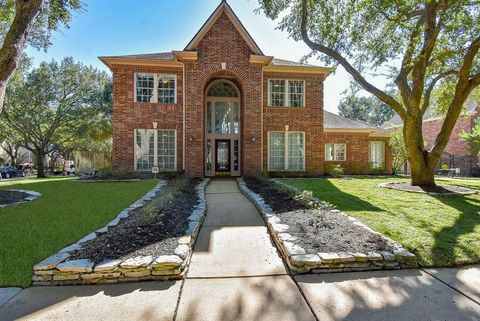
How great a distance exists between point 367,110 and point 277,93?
47329 millimetres

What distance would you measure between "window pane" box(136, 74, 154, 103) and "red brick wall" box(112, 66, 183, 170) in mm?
245

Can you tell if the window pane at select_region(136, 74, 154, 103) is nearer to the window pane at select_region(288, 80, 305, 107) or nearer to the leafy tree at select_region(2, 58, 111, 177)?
the window pane at select_region(288, 80, 305, 107)

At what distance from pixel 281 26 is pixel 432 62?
665cm

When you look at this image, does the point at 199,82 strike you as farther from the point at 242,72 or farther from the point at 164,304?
the point at 164,304

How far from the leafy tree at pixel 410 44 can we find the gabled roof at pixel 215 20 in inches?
56.2

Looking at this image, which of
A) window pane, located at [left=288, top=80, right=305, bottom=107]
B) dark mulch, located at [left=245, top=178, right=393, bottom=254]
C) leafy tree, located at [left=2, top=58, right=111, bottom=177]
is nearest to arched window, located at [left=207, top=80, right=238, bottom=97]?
window pane, located at [left=288, top=80, right=305, bottom=107]

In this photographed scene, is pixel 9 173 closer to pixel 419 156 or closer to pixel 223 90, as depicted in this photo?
pixel 223 90

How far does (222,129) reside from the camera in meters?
A: 14.7

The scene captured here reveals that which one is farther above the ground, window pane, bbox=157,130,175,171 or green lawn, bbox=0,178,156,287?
window pane, bbox=157,130,175,171

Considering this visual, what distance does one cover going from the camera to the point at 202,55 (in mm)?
13258

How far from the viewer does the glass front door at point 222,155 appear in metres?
14.7

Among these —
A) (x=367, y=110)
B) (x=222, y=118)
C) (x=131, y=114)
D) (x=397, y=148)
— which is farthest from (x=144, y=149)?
→ (x=367, y=110)

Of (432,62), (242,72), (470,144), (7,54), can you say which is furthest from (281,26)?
(470,144)

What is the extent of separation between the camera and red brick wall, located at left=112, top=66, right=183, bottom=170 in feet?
44.1
